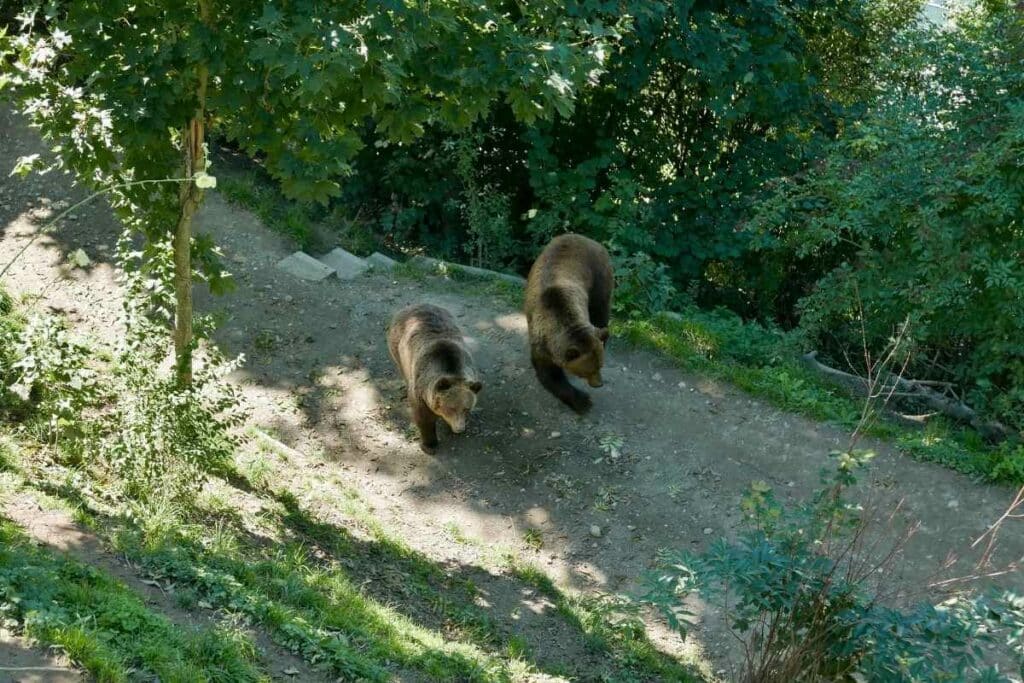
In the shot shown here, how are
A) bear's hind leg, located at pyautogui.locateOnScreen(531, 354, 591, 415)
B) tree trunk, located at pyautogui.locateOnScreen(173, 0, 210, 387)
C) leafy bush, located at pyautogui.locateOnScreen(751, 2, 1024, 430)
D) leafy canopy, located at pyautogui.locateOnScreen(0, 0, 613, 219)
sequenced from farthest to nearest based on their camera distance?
bear's hind leg, located at pyautogui.locateOnScreen(531, 354, 591, 415), leafy bush, located at pyautogui.locateOnScreen(751, 2, 1024, 430), tree trunk, located at pyautogui.locateOnScreen(173, 0, 210, 387), leafy canopy, located at pyautogui.locateOnScreen(0, 0, 613, 219)

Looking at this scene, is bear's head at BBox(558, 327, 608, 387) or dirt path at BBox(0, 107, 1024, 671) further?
bear's head at BBox(558, 327, 608, 387)

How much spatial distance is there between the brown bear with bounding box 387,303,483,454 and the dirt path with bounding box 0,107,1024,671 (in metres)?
0.45

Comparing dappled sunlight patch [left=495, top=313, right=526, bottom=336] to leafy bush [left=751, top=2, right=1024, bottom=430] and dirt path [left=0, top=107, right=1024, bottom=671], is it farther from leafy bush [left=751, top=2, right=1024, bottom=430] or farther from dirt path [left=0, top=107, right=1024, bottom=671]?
leafy bush [left=751, top=2, right=1024, bottom=430]

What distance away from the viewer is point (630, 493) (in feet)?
31.6

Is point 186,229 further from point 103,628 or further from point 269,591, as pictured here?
point 103,628

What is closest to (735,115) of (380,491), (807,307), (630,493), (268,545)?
(807,307)

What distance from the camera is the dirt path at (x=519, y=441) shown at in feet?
30.1

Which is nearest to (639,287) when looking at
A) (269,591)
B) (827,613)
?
(269,591)

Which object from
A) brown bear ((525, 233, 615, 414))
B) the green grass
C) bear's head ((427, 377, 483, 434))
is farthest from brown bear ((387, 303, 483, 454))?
the green grass

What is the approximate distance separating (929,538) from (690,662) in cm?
268

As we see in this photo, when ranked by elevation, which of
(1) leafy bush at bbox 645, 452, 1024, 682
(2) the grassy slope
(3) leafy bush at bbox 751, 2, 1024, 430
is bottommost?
(2) the grassy slope

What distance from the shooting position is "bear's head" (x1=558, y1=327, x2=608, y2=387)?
10211mm

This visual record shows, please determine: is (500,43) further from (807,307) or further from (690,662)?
(807,307)

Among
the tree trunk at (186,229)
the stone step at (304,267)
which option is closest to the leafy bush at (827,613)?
the tree trunk at (186,229)
